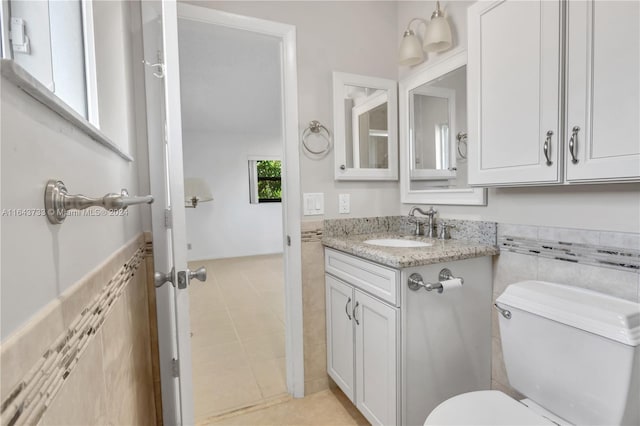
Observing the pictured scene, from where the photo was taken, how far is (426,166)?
1920 mm

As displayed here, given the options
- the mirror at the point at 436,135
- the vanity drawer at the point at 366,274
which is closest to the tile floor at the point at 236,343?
the vanity drawer at the point at 366,274

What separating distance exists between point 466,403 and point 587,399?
0.35m

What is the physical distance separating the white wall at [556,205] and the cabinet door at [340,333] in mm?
750

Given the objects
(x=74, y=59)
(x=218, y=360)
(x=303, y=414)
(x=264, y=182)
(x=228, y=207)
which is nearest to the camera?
(x=74, y=59)

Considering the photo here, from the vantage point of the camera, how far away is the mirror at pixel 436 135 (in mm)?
1656

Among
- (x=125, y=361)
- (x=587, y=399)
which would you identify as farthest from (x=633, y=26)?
(x=125, y=361)

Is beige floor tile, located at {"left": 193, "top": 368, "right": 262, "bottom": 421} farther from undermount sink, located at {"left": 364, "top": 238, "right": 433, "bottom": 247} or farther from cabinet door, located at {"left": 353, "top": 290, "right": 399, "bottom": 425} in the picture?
undermount sink, located at {"left": 364, "top": 238, "right": 433, "bottom": 247}

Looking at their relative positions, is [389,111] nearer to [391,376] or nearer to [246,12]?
[246,12]

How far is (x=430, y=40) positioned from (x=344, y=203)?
99 centimetres

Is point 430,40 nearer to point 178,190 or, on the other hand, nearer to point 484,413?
point 178,190

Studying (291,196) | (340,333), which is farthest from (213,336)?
(291,196)

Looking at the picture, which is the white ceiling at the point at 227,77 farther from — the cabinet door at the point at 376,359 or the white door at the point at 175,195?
the cabinet door at the point at 376,359

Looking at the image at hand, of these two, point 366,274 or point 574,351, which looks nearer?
point 574,351

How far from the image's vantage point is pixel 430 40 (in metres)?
1.63
